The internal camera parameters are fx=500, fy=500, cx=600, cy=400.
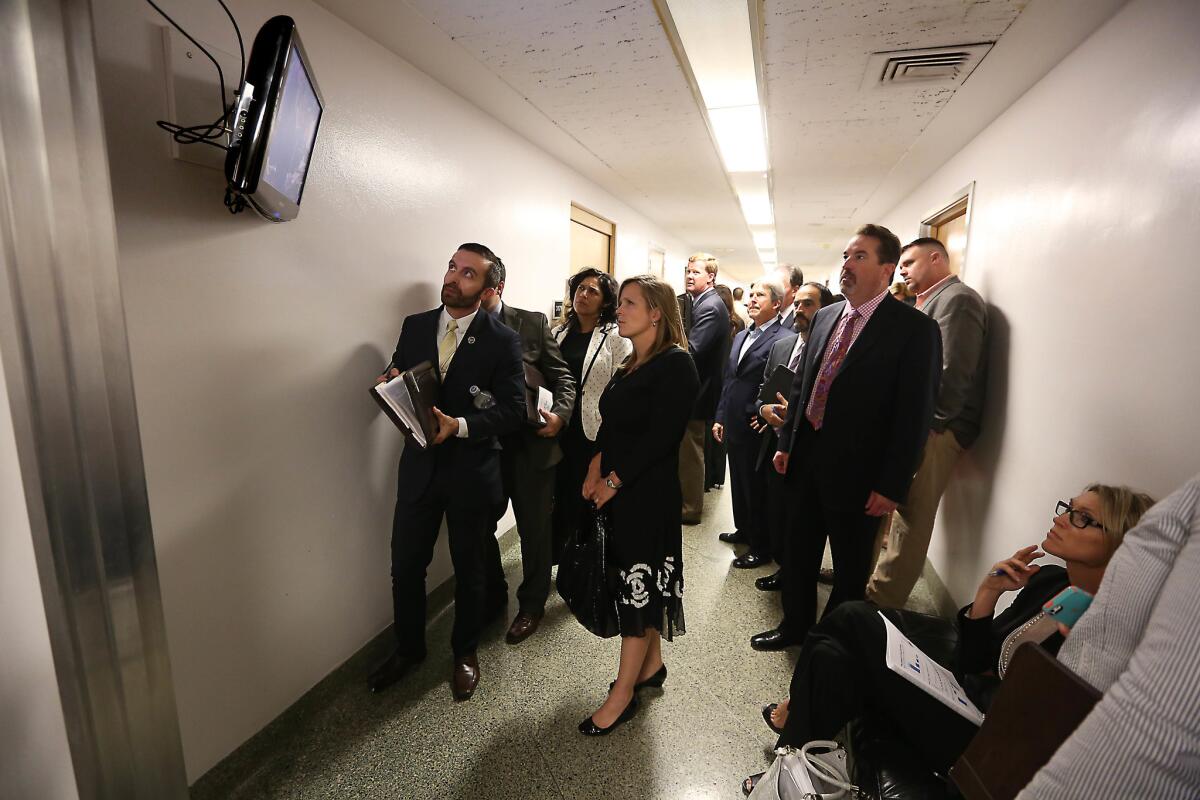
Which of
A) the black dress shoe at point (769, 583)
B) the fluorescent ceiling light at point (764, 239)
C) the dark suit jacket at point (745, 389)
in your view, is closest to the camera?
the black dress shoe at point (769, 583)

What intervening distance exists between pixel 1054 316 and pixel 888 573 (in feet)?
4.32

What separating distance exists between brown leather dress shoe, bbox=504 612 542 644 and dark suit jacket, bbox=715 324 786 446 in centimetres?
159

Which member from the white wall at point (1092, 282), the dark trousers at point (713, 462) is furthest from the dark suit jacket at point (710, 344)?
the white wall at point (1092, 282)

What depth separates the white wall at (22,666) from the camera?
76cm

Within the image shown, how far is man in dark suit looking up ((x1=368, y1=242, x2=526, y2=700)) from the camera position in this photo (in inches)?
72.3

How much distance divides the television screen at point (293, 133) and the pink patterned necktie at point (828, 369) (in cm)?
188

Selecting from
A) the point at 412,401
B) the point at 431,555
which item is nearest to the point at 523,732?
the point at 431,555

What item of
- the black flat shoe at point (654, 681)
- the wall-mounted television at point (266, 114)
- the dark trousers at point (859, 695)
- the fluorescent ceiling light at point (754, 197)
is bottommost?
the black flat shoe at point (654, 681)

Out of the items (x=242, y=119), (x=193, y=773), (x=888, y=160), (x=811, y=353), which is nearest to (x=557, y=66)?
(x=242, y=119)

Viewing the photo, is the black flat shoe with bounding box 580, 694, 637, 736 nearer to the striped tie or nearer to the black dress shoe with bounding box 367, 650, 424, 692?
the black dress shoe with bounding box 367, 650, 424, 692

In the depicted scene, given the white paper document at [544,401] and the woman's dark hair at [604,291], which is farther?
the woman's dark hair at [604,291]

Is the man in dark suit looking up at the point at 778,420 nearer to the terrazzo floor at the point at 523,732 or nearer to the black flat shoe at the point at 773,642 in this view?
the black flat shoe at the point at 773,642

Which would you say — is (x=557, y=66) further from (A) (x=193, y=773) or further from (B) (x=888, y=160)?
(A) (x=193, y=773)

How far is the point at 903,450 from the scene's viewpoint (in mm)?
1781
